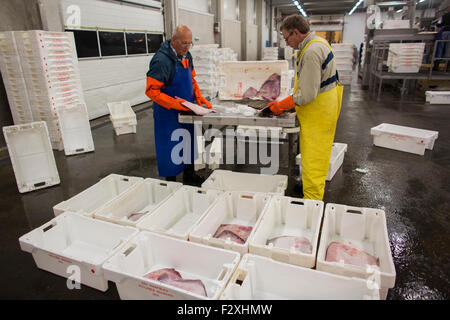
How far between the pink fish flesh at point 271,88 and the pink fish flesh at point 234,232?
7.75 feet

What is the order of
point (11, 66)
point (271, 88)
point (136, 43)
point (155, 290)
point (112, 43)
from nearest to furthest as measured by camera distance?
point (155, 290), point (271, 88), point (11, 66), point (112, 43), point (136, 43)

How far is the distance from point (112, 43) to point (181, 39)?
18.1ft

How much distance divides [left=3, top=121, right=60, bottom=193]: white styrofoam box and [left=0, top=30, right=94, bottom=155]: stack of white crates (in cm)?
122

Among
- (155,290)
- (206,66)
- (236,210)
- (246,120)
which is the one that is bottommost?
(236,210)

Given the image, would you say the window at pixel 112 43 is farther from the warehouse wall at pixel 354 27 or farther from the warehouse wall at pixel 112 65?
the warehouse wall at pixel 354 27

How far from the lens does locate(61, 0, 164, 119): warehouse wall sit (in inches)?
271

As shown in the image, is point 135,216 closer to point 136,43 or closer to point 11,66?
point 11,66

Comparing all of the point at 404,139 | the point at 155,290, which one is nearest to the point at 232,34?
the point at 404,139

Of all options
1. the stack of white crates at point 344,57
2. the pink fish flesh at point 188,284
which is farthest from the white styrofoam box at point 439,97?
the pink fish flesh at point 188,284

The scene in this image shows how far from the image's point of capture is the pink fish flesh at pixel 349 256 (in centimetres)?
214

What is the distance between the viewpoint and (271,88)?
4496mm

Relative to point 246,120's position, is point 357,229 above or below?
below

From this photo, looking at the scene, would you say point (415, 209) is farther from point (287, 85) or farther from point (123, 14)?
point (123, 14)
